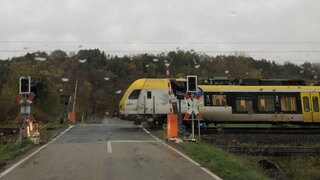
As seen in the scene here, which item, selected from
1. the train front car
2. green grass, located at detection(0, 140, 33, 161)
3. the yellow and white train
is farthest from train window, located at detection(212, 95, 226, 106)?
green grass, located at detection(0, 140, 33, 161)

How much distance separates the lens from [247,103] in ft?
106

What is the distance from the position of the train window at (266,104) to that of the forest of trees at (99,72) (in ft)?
32.8

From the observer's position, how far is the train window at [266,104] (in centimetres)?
3228

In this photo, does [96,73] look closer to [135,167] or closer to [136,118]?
[136,118]

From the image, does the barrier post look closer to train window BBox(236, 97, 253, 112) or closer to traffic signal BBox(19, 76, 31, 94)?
traffic signal BBox(19, 76, 31, 94)

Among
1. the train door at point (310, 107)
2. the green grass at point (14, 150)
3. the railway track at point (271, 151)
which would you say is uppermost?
the train door at point (310, 107)

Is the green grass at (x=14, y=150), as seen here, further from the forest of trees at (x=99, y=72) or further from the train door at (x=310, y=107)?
the forest of trees at (x=99, y=72)

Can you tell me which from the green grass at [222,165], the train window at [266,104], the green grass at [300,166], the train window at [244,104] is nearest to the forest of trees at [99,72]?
the train window at [244,104]

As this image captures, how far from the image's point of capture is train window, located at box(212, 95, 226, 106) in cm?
3191

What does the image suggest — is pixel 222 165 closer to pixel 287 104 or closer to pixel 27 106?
pixel 27 106

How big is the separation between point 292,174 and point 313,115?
654 inches

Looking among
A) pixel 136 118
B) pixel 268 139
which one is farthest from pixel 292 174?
pixel 136 118

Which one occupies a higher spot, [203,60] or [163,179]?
[203,60]

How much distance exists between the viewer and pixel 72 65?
64938mm
